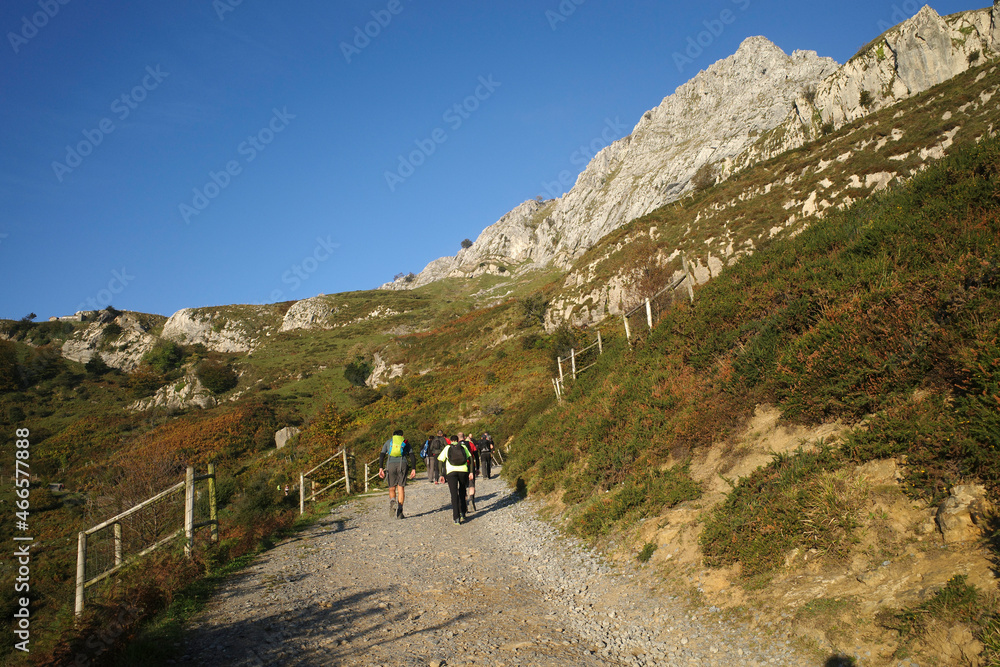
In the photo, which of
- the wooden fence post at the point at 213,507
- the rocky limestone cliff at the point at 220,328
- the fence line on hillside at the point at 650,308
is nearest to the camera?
the wooden fence post at the point at 213,507

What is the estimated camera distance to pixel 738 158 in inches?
3091

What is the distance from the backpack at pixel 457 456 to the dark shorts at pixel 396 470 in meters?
1.56

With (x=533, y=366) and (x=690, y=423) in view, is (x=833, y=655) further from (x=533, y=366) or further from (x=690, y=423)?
(x=533, y=366)

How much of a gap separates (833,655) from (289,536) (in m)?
11.1

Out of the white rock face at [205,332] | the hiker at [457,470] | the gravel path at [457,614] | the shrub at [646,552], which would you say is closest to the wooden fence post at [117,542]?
the gravel path at [457,614]

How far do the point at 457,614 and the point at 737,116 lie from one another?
12982 cm

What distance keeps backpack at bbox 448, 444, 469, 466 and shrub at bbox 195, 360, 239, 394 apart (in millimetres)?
72127

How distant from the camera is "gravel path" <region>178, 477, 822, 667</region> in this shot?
465 cm

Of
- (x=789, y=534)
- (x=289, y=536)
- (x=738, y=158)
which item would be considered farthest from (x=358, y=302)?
(x=789, y=534)

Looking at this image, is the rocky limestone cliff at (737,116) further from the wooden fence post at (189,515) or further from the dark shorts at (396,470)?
the wooden fence post at (189,515)

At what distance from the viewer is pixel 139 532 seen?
11.7 meters

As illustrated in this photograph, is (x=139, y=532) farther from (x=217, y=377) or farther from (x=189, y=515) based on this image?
(x=217, y=377)

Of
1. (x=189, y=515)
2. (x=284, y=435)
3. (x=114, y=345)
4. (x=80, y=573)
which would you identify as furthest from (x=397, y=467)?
(x=114, y=345)

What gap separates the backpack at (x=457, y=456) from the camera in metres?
11.3
